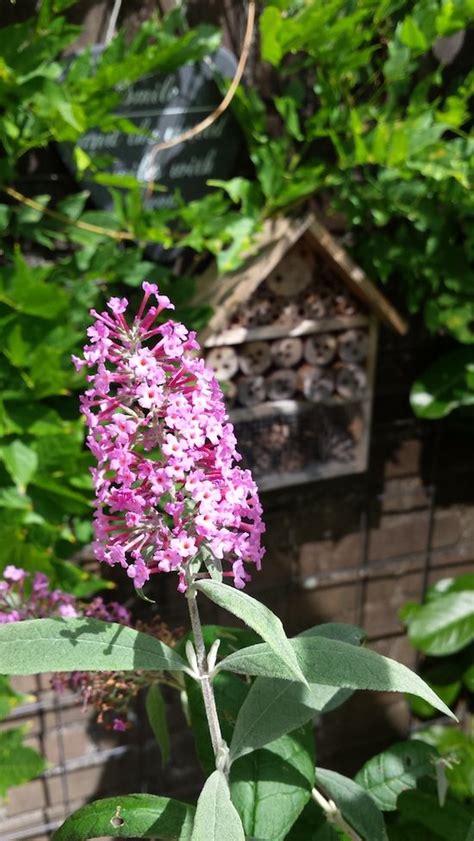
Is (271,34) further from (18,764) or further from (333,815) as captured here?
(18,764)

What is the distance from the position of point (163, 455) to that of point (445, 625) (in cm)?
133

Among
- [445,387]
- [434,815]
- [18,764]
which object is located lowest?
[18,764]

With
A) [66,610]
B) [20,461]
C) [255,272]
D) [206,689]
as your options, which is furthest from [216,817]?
[255,272]

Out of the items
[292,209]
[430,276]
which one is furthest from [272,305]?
[430,276]

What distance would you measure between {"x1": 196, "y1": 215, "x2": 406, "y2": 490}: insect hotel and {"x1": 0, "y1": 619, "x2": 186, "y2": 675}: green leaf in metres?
0.81

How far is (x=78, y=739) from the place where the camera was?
169 centimetres

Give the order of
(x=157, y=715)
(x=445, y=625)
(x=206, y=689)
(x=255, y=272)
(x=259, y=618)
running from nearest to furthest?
(x=259, y=618) < (x=206, y=689) < (x=157, y=715) < (x=255, y=272) < (x=445, y=625)

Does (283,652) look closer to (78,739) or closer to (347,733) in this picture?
(78,739)

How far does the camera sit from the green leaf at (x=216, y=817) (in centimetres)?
57

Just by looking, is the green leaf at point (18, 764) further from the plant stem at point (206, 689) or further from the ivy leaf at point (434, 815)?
the plant stem at point (206, 689)

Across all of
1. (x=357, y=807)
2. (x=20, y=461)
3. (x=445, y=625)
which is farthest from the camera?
(x=445, y=625)

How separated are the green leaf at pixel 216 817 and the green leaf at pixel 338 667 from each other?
0.29ft

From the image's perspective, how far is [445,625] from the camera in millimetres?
1729

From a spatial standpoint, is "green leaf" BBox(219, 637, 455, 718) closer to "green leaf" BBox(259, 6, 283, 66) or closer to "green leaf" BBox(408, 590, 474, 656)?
"green leaf" BBox(259, 6, 283, 66)
